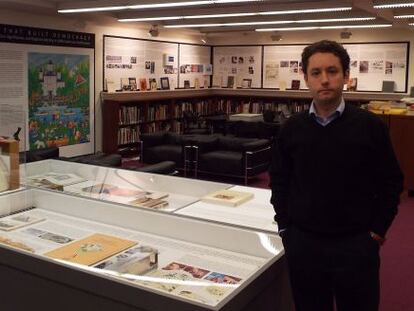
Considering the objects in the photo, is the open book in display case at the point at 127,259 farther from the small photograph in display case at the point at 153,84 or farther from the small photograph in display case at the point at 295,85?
the small photograph in display case at the point at 295,85

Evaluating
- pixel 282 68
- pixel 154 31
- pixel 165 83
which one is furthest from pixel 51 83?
pixel 282 68

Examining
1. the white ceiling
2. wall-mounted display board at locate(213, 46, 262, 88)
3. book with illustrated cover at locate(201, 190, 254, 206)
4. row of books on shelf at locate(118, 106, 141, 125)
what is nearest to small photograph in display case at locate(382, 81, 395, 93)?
the white ceiling

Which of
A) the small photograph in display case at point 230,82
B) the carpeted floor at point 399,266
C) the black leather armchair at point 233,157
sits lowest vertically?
the carpeted floor at point 399,266

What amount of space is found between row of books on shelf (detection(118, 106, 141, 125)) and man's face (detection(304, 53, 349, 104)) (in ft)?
28.5

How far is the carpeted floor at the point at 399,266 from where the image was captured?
4090mm

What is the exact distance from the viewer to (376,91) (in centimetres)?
1177

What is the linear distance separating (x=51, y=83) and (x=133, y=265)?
752 centimetres

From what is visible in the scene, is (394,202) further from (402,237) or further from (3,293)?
(402,237)

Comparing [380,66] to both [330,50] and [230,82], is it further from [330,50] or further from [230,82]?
[330,50]

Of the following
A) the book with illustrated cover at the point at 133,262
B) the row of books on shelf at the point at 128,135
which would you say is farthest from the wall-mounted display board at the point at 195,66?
the book with illustrated cover at the point at 133,262

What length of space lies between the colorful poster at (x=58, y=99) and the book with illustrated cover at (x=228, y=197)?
5991mm

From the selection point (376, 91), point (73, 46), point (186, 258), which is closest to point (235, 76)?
point (376, 91)

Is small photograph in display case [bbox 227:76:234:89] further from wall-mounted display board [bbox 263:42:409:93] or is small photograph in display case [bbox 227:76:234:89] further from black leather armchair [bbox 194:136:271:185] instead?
black leather armchair [bbox 194:136:271:185]

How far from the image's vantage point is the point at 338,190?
2.10 m
